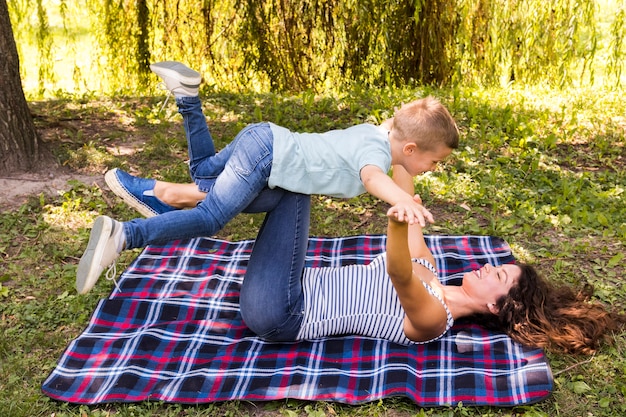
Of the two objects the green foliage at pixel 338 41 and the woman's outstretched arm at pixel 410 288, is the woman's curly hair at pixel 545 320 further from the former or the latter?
the green foliage at pixel 338 41

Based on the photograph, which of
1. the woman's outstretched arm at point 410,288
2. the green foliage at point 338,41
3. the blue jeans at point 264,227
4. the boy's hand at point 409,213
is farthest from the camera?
the green foliage at point 338,41

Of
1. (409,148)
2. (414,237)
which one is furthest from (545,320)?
(409,148)

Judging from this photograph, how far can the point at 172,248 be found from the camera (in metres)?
4.28

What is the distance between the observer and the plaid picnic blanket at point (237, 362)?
119 inches

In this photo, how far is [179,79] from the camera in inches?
135

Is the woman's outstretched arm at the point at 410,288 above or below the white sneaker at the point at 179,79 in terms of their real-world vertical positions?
below

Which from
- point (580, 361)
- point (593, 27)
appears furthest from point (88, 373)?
point (593, 27)

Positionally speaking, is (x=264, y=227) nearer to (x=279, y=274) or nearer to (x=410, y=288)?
(x=279, y=274)

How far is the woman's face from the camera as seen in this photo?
3256 mm

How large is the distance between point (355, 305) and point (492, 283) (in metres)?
0.62

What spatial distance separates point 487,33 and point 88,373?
508 cm

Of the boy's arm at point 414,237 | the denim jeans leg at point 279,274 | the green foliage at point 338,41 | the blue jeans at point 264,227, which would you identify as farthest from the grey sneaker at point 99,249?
the green foliage at point 338,41

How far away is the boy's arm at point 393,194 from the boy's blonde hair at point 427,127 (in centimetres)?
25

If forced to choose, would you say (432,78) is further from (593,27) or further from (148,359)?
(148,359)
